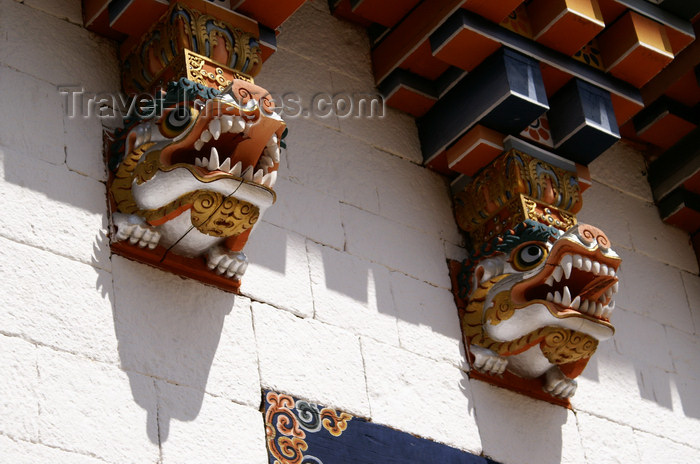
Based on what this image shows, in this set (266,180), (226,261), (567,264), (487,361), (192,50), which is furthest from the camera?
(487,361)

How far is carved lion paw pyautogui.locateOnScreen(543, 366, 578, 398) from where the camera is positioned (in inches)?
180

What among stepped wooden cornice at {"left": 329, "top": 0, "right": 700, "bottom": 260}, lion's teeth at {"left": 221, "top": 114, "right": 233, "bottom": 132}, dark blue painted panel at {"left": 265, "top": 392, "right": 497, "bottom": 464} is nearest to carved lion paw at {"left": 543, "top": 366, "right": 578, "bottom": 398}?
dark blue painted panel at {"left": 265, "top": 392, "right": 497, "bottom": 464}

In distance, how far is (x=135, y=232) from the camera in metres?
3.85

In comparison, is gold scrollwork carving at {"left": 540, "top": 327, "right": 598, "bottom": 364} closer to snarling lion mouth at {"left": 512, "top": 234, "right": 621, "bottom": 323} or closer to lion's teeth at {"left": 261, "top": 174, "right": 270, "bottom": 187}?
snarling lion mouth at {"left": 512, "top": 234, "right": 621, "bottom": 323}

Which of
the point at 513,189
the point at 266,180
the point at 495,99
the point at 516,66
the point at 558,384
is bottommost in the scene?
the point at 266,180

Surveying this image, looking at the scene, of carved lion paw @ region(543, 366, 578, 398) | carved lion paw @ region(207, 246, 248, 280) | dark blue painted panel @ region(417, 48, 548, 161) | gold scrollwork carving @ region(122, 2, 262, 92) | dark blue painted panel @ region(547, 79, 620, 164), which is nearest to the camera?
carved lion paw @ region(207, 246, 248, 280)

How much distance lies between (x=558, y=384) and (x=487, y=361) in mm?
275

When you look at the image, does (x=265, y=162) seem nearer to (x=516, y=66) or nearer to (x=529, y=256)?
(x=529, y=256)

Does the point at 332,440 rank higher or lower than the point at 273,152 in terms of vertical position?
lower

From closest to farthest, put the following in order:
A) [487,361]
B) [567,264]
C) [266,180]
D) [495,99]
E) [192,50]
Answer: [266,180], [192,50], [567,264], [487,361], [495,99]

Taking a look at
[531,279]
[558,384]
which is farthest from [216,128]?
[558,384]

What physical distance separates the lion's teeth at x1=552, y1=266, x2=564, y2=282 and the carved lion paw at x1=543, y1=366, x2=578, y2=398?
41 centimetres

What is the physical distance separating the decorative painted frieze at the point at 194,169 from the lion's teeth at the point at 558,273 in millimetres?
1028

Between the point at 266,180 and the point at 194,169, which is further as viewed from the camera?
the point at 266,180
